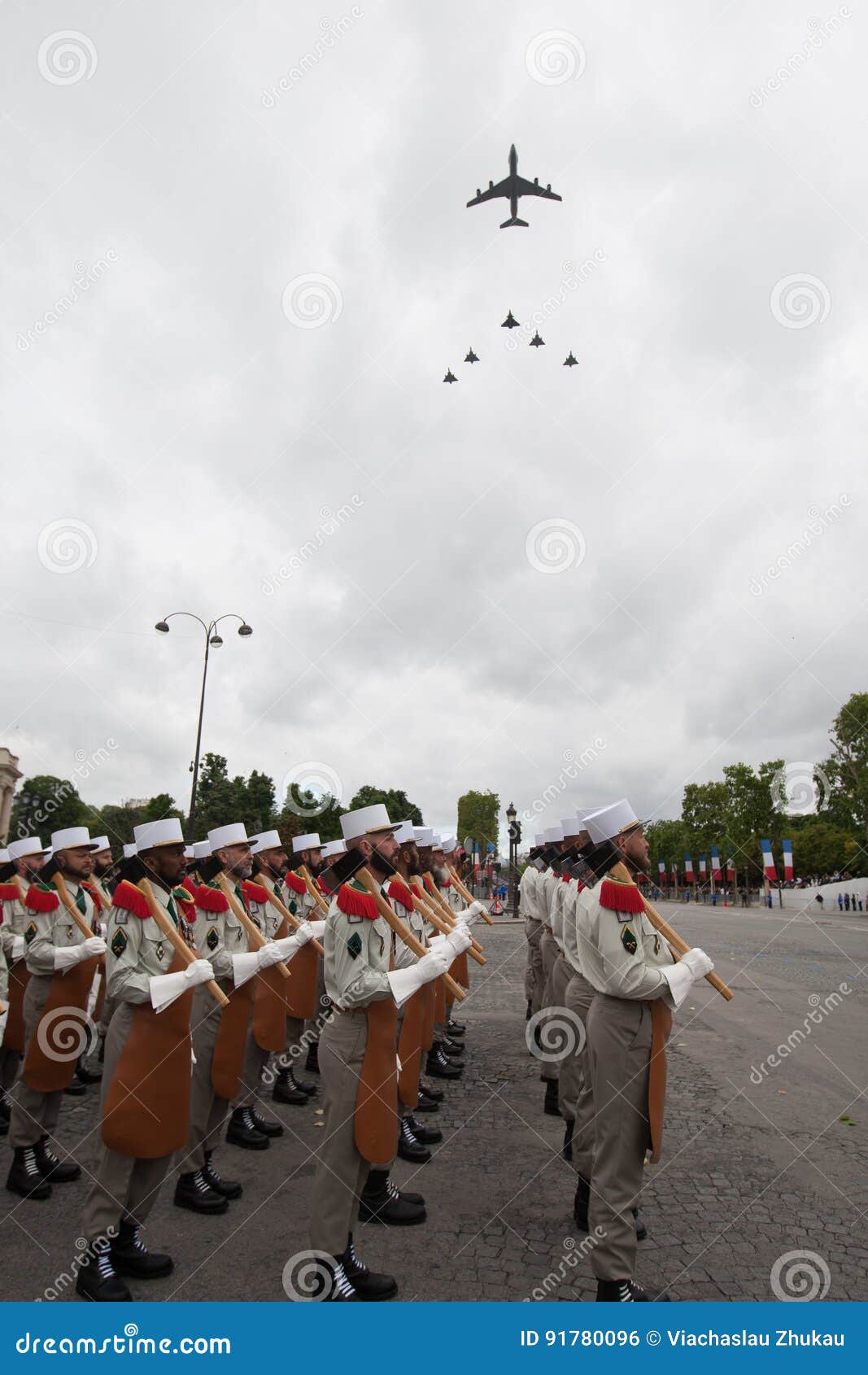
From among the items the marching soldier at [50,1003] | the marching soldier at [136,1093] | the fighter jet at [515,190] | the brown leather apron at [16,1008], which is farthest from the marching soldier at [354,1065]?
the fighter jet at [515,190]

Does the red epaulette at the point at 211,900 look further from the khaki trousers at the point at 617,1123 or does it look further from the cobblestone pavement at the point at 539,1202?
the khaki trousers at the point at 617,1123

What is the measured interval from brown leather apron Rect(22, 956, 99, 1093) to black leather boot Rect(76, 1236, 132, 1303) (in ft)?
6.11

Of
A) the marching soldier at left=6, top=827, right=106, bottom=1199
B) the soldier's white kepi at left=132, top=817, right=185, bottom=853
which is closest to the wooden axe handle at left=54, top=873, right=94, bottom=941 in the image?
the marching soldier at left=6, top=827, right=106, bottom=1199

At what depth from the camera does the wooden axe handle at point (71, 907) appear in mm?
6340

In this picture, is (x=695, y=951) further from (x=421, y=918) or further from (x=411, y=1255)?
(x=421, y=918)

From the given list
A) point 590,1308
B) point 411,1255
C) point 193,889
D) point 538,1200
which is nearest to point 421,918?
point 193,889

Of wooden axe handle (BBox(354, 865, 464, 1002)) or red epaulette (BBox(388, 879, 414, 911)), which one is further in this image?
red epaulette (BBox(388, 879, 414, 911))

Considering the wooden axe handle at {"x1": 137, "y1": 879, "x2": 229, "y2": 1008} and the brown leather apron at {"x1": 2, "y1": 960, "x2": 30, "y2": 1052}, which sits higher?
the wooden axe handle at {"x1": 137, "y1": 879, "x2": 229, "y2": 1008}

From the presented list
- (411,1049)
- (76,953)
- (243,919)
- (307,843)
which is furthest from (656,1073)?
(307,843)

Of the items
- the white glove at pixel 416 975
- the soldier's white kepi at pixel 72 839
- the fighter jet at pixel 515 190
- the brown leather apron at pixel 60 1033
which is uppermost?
the fighter jet at pixel 515 190

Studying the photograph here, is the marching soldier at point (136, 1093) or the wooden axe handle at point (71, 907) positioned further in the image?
the wooden axe handle at point (71, 907)

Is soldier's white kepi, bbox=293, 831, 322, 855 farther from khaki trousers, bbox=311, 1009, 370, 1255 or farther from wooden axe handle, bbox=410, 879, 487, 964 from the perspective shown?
khaki trousers, bbox=311, 1009, 370, 1255

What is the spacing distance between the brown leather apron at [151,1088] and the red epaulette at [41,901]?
2.16 metres

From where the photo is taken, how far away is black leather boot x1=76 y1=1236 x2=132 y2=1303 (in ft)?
13.2
